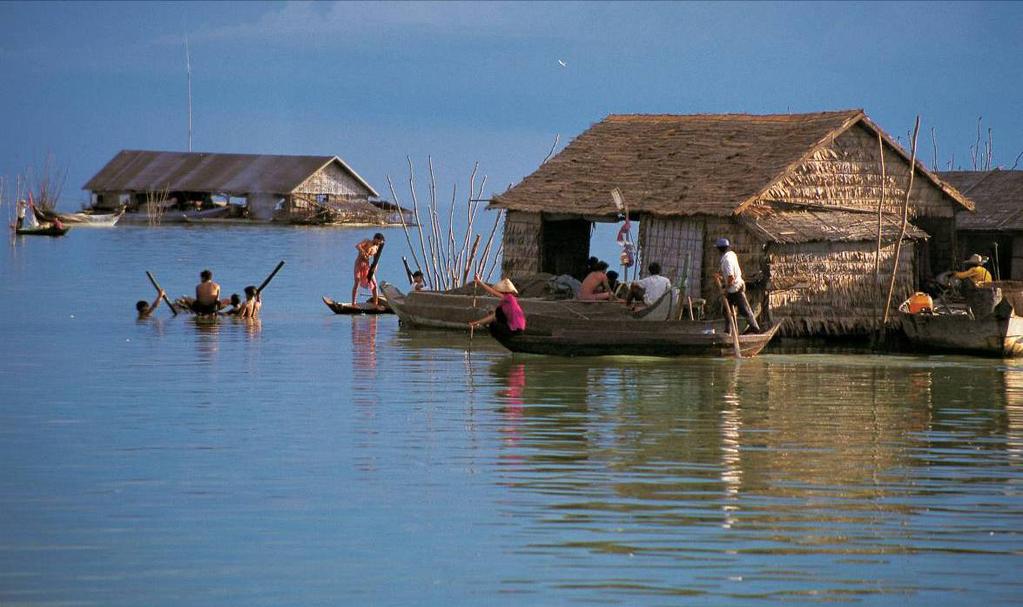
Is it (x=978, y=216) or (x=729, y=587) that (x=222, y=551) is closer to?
(x=729, y=587)

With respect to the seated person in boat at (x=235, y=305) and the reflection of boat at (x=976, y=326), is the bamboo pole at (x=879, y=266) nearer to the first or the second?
the reflection of boat at (x=976, y=326)

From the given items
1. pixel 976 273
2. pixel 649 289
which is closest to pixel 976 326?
pixel 976 273

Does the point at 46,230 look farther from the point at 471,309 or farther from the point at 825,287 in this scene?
the point at 825,287

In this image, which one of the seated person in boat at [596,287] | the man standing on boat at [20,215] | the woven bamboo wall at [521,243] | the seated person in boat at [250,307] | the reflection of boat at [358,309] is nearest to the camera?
the seated person in boat at [596,287]

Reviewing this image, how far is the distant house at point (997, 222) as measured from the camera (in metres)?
23.2

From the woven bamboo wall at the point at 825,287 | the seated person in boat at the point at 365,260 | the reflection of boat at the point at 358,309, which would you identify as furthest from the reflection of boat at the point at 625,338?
the reflection of boat at the point at 358,309

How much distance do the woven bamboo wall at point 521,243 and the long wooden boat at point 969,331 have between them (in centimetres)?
514

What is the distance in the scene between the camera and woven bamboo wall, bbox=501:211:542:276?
72.1ft

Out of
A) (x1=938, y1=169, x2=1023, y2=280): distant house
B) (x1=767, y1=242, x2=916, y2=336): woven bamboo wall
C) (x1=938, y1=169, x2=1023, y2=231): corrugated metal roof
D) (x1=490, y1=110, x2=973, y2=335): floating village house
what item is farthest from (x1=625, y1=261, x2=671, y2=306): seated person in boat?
(x1=938, y1=169, x2=1023, y2=231): corrugated metal roof

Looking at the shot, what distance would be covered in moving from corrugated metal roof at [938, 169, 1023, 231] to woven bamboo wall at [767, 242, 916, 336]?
132 inches

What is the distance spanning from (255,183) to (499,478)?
172 feet

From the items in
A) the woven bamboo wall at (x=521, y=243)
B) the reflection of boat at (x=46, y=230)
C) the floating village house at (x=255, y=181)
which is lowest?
the woven bamboo wall at (x=521, y=243)

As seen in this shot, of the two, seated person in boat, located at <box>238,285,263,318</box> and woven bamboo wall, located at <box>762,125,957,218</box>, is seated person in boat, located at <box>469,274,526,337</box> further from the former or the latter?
seated person in boat, located at <box>238,285,263,318</box>

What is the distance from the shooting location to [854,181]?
20562 millimetres
